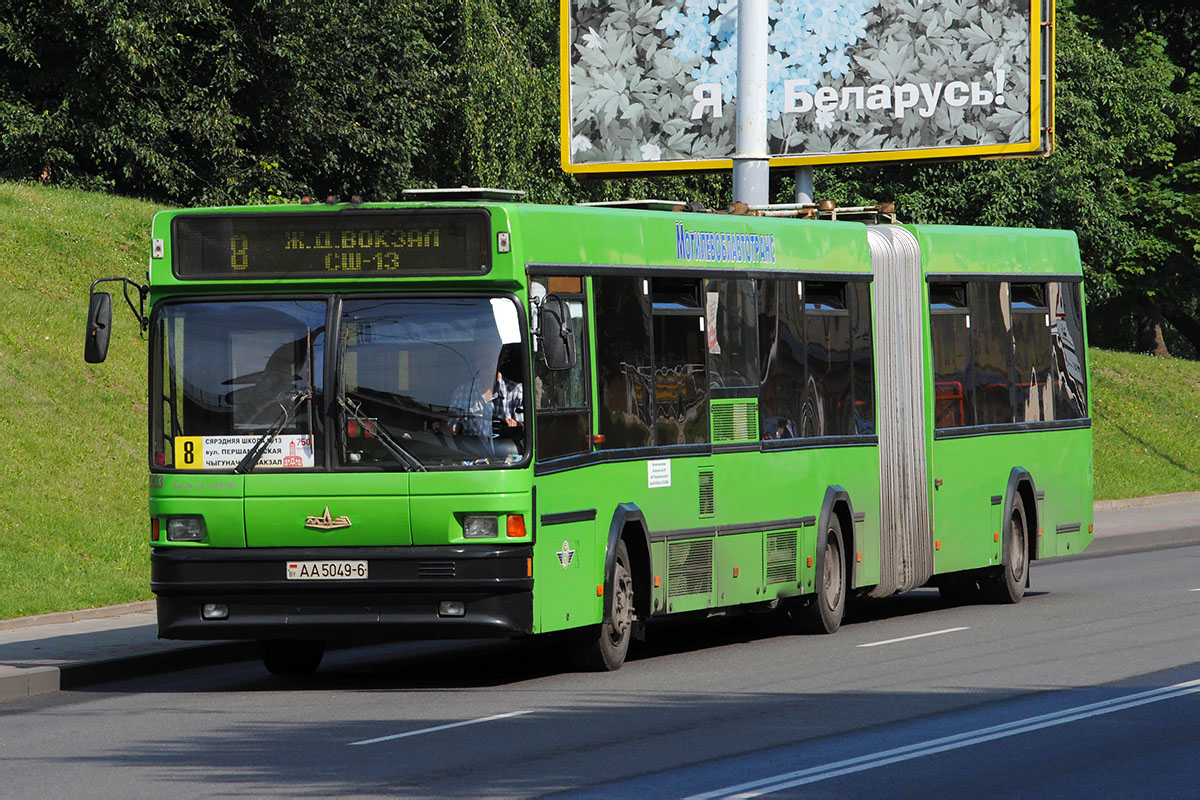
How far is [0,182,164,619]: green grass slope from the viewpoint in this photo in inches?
736

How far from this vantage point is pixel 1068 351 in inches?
819

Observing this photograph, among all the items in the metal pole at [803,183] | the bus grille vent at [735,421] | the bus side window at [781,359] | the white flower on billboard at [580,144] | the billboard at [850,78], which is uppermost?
the billboard at [850,78]

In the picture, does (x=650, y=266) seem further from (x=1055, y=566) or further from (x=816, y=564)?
(x=1055, y=566)

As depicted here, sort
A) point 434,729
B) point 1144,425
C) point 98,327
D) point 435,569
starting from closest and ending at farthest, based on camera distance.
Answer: point 434,729
point 435,569
point 98,327
point 1144,425

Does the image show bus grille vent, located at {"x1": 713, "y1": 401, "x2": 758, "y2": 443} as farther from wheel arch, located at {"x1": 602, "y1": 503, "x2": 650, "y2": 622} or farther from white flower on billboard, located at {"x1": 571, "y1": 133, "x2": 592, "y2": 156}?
white flower on billboard, located at {"x1": 571, "y1": 133, "x2": 592, "y2": 156}

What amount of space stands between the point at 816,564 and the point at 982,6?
1417 cm

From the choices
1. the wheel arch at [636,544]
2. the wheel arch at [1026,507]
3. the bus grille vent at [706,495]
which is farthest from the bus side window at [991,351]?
the wheel arch at [636,544]

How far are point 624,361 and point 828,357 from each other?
10.8ft

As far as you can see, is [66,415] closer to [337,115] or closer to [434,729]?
[434,729]

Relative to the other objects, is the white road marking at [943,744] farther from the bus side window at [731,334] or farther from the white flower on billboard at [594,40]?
the white flower on billboard at [594,40]

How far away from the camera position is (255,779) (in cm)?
915

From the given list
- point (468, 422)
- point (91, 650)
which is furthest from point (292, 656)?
point (468, 422)

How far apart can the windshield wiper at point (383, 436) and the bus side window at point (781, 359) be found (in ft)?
13.0

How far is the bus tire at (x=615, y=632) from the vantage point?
13445 millimetres
